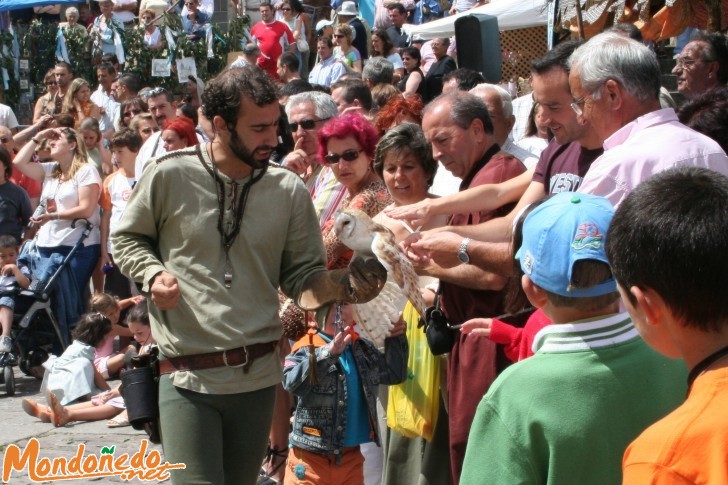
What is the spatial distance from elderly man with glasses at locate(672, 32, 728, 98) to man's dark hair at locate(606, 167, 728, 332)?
4760mm

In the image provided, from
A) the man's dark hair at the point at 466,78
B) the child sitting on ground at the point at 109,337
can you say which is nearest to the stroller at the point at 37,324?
the child sitting on ground at the point at 109,337

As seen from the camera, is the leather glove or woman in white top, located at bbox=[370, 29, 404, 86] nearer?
the leather glove

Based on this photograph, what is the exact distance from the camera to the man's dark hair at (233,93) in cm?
391

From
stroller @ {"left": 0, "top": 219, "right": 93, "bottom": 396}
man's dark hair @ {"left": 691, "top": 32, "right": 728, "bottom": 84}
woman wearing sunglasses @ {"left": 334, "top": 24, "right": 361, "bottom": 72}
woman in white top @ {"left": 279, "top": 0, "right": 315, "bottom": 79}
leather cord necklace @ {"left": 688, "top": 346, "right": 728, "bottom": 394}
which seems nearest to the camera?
leather cord necklace @ {"left": 688, "top": 346, "right": 728, "bottom": 394}

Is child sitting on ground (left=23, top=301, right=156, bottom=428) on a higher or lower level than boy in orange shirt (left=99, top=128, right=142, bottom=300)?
lower

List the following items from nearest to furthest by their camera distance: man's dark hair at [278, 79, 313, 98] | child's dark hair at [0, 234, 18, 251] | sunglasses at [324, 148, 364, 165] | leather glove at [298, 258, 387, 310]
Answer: leather glove at [298, 258, 387, 310] < sunglasses at [324, 148, 364, 165] < man's dark hair at [278, 79, 313, 98] < child's dark hair at [0, 234, 18, 251]

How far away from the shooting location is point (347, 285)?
12.0 feet

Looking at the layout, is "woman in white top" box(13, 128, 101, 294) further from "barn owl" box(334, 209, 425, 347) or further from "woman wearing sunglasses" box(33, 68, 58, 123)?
"barn owl" box(334, 209, 425, 347)

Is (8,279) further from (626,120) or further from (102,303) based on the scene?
(626,120)

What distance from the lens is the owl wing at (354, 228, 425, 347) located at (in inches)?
141

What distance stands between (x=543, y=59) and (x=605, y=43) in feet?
2.27

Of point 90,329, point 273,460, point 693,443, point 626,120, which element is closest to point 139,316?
point 90,329

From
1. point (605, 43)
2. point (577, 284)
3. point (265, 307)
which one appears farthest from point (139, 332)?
point (577, 284)

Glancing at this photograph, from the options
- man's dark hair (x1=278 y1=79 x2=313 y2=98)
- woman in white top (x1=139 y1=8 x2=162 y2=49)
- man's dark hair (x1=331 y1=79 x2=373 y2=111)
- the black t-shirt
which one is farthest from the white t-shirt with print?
woman in white top (x1=139 y1=8 x2=162 y2=49)
